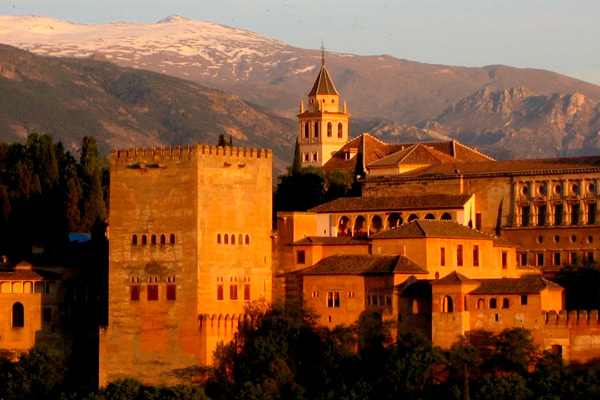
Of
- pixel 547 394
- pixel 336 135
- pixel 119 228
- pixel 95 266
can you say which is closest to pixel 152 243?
pixel 119 228

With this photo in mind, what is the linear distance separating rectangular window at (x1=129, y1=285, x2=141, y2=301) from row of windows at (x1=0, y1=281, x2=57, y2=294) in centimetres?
683

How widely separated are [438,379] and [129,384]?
12015 mm

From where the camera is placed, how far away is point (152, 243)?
71.2 m

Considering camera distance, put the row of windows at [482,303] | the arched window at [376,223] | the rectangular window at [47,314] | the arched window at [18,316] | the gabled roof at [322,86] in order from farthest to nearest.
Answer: the gabled roof at [322,86]
the arched window at [376,223]
the rectangular window at [47,314]
the arched window at [18,316]
the row of windows at [482,303]

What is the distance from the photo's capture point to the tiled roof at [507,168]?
81062mm

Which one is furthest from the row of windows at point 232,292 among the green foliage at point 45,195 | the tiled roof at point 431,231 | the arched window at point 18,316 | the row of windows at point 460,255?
the green foliage at point 45,195

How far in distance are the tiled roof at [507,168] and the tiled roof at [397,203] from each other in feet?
8.59

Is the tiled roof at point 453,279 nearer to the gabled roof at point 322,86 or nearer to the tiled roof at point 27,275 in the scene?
the tiled roof at point 27,275

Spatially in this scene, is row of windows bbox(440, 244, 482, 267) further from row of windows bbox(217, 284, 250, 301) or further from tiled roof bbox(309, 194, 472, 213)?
row of windows bbox(217, 284, 250, 301)

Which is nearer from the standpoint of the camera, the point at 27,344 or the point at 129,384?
the point at 129,384

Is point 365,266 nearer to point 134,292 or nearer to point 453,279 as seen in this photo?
point 453,279

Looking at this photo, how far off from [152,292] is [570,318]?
1588 cm

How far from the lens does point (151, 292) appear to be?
7094cm

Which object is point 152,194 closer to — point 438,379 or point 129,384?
point 129,384
